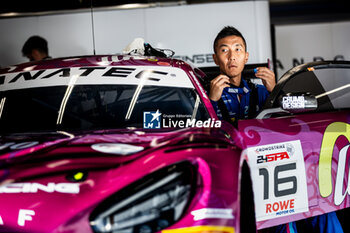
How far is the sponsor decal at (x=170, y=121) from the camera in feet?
7.48

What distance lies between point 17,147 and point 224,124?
3.06 ft

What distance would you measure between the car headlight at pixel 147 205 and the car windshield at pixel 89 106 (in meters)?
0.73

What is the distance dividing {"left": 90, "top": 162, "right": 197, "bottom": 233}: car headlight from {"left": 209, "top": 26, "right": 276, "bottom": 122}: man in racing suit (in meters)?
1.30

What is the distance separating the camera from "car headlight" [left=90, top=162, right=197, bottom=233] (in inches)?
57.4

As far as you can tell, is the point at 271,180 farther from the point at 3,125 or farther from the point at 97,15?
the point at 97,15

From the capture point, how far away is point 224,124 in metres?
2.25

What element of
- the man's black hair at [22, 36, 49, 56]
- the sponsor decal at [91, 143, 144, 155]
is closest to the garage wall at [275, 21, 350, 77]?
the man's black hair at [22, 36, 49, 56]

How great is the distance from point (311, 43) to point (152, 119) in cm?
795

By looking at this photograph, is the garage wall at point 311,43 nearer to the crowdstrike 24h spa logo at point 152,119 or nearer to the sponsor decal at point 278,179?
the sponsor decal at point 278,179

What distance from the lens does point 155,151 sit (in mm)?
1608

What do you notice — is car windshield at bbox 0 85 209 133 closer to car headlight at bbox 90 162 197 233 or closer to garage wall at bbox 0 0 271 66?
car headlight at bbox 90 162 197 233

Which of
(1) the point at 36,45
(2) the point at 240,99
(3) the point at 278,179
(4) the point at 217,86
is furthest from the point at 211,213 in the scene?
(1) the point at 36,45

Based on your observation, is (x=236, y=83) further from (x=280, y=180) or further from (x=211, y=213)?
(x=211, y=213)

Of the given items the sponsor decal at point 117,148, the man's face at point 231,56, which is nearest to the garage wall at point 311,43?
the man's face at point 231,56
